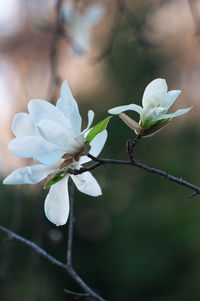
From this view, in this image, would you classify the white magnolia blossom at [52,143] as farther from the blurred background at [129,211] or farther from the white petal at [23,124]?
the blurred background at [129,211]

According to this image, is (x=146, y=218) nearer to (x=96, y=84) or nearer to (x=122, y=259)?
(x=122, y=259)

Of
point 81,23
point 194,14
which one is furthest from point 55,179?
point 81,23

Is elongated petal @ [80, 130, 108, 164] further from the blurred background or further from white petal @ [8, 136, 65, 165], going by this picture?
the blurred background

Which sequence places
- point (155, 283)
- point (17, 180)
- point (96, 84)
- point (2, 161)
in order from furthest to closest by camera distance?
point (96, 84), point (155, 283), point (2, 161), point (17, 180)

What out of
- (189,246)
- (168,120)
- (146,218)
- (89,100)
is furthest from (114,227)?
(168,120)

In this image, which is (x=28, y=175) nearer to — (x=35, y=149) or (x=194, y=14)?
(x=35, y=149)

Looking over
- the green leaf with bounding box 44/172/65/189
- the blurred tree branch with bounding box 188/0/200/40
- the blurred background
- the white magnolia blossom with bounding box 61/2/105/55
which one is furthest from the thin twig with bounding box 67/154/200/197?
the blurred background
